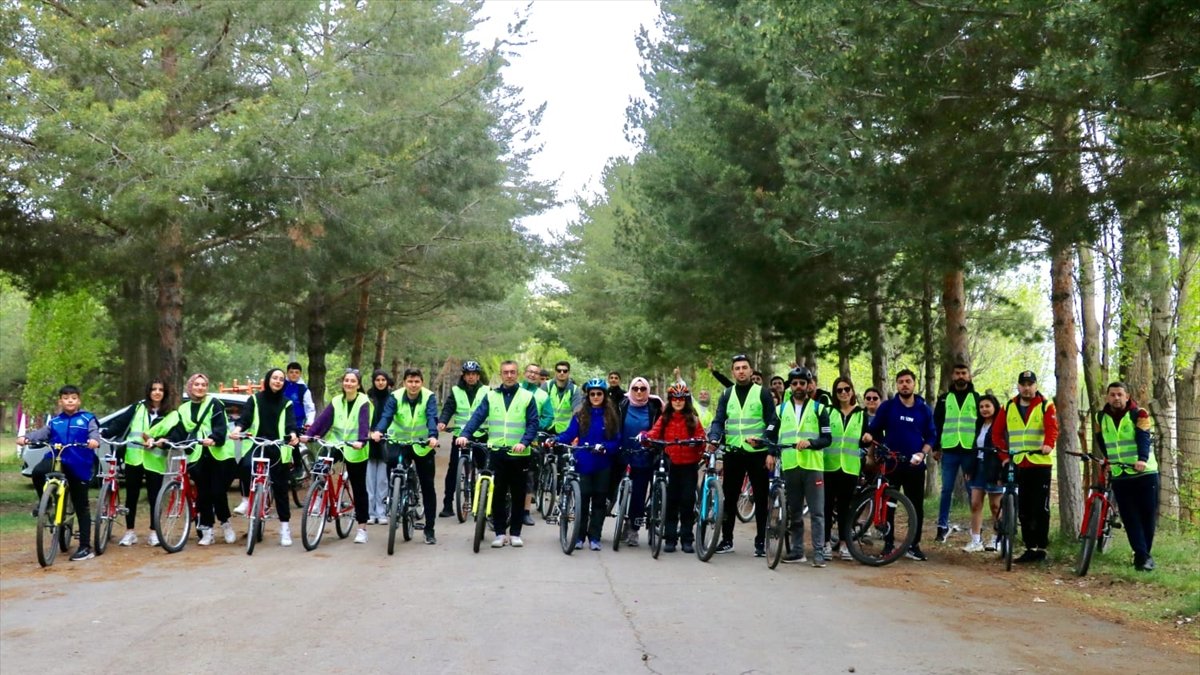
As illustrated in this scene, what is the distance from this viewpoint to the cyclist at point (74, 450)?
12.1m

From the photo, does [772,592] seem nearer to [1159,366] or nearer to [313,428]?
[313,428]

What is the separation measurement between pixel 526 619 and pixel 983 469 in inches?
257

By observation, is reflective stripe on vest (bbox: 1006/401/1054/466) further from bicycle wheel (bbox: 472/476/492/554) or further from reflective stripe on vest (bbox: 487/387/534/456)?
bicycle wheel (bbox: 472/476/492/554)

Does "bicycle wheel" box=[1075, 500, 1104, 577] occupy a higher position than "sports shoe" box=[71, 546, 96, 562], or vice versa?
"bicycle wheel" box=[1075, 500, 1104, 577]

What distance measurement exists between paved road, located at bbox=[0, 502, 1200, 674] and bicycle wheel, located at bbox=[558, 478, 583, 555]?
0.82 ft

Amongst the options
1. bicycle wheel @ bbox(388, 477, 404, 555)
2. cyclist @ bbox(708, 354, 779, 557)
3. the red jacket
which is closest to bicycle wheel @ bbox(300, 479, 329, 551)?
bicycle wheel @ bbox(388, 477, 404, 555)

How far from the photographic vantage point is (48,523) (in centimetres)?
1218

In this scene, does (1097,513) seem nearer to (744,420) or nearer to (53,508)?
(744,420)

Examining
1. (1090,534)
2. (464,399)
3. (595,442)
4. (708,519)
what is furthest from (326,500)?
(1090,534)

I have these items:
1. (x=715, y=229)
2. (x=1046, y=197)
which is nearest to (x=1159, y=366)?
(x=715, y=229)

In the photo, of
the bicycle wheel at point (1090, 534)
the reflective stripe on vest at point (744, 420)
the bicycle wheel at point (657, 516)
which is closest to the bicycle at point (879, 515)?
the reflective stripe on vest at point (744, 420)

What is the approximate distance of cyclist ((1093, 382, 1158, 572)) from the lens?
11586 mm

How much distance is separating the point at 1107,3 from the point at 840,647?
15.0 ft

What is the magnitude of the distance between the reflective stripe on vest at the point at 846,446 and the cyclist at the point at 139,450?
732 cm
